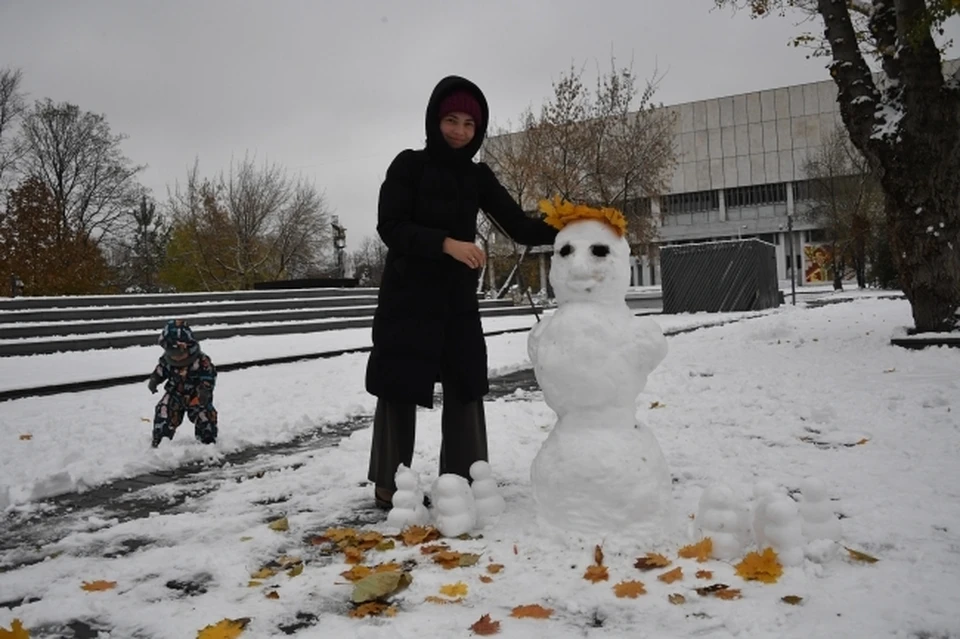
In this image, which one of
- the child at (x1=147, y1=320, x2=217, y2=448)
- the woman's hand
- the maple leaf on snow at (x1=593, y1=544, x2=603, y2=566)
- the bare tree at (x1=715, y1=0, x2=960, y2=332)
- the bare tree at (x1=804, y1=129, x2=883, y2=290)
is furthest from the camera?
the bare tree at (x1=804, y1=129, x2=883, y2=290)

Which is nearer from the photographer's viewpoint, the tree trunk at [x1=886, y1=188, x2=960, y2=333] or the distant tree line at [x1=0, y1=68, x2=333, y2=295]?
the tree trunk at [x1=886, y1=188, x2=960, y2=333]

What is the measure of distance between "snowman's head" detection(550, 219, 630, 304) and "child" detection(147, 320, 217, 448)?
336cm

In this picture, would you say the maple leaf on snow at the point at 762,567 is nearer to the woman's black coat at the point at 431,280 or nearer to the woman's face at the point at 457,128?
the woman's black coat at the point at 431,280

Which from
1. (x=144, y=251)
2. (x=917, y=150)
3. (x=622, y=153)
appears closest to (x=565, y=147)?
(x=622, y=153)

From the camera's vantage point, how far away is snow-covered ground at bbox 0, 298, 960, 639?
2238 mm

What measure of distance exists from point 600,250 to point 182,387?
3.70 metres

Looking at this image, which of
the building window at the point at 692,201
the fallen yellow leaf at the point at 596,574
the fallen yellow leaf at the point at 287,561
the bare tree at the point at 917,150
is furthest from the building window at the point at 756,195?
the fallen yellow leaf at the point at 287,561

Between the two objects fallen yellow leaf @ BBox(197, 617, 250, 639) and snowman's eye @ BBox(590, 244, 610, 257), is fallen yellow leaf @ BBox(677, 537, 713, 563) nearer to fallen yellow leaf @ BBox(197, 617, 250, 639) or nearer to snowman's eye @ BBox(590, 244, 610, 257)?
snowman's eye @ BBox(590, 244, 610, 257)

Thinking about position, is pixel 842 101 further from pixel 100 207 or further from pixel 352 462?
pixel 100 207

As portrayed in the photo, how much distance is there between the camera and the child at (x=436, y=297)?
3.36 meters

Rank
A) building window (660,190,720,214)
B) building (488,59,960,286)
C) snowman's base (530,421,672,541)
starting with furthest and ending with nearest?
building window (660,190,720,214), building (488,59,960,286), snowman's base (530,421,672,541)

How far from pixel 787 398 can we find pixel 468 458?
12.7 feet

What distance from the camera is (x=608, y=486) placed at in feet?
8.95

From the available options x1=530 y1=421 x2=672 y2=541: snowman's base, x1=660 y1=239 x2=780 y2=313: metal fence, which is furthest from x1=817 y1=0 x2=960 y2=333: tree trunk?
x1=660 y1=239 x2=780 y2=313: metal fence
